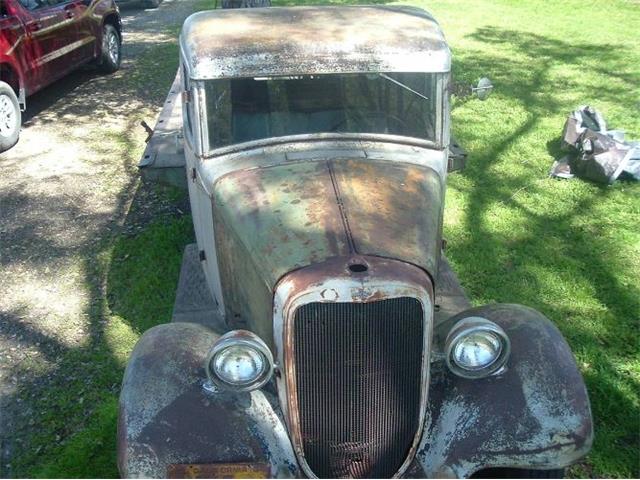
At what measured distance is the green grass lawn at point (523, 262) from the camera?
14.3 ft

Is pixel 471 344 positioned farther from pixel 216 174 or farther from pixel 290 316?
pixel 216 174

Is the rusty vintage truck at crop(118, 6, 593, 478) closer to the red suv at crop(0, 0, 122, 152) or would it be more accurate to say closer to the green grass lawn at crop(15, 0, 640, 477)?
the green grass lawn at crop(15, 0, 640, 477)

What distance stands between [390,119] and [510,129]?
5.20m

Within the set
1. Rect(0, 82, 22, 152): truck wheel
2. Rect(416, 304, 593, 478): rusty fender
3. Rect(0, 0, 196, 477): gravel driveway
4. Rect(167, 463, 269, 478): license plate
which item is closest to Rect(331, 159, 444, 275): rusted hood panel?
Rect(416, 304, 593, 478): rusty fender

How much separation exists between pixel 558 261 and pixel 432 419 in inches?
123

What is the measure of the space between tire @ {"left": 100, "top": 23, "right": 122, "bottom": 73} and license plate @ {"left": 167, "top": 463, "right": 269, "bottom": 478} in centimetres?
1007

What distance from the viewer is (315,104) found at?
4.33m

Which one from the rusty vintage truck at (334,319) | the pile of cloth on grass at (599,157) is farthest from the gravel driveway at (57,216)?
the pile of cloth on grass at (599,157)

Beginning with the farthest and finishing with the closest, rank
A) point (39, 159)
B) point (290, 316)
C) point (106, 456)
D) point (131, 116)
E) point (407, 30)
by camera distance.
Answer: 1. point (131, 116)
2. point (39, 159)
3. point (407, 30)
4. point (106, 456)
5. point (290, 316)

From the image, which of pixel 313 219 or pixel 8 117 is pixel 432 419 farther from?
A: pixel 8 117

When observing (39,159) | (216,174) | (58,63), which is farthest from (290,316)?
(58,63)

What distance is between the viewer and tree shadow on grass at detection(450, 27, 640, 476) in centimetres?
453

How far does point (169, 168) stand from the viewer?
19.2 feet

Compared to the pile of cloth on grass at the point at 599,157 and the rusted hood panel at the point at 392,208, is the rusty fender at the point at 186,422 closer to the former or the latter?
the rusted hood panel at the point at 392,208
